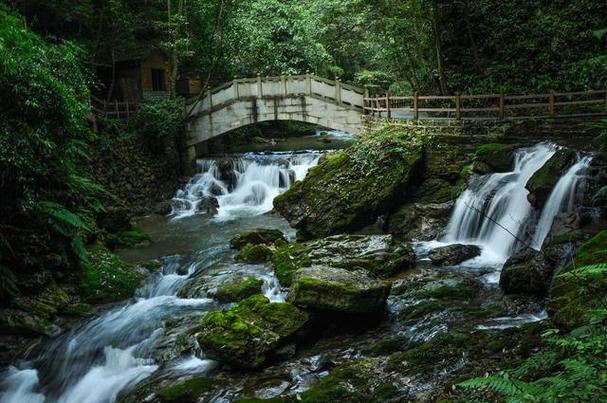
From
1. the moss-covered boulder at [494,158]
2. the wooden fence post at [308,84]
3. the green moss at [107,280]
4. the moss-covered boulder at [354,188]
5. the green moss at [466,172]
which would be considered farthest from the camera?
the wooden fence post at [308,84]

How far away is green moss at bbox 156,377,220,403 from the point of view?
7.50m

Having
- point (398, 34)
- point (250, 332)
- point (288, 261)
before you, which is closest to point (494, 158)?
point (288, 261)

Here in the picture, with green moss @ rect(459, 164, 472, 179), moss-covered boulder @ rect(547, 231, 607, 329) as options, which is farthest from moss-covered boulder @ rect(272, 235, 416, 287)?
green moss @ rect(459, 164, 472, 179)

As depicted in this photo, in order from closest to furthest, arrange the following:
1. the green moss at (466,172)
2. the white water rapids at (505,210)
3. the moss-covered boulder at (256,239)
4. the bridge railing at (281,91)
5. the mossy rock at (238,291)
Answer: the mossy rock at (238,291), the white water rapids at (505,210), the green moss at (466,172), the moss-covered boulder at (256,239), the bridge railing at (281,91)

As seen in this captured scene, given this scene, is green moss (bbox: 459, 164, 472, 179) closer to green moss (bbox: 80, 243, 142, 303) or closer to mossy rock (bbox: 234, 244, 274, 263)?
mossy rock (bbox: 234, 244, 274, 263)

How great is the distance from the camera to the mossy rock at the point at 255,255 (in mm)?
13812

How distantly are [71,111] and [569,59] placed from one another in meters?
18.9

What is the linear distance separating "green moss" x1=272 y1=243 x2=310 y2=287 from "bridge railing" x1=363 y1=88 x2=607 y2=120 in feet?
25.6

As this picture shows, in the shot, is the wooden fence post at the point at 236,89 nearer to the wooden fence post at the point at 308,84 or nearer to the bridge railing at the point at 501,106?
the wooden fence post at the point at 308,84

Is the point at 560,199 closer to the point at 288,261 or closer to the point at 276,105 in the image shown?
the point at 288,261

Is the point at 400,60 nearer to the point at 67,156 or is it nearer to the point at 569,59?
the point at 569,59

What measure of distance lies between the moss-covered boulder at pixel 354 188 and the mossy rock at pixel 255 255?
1.80 metres

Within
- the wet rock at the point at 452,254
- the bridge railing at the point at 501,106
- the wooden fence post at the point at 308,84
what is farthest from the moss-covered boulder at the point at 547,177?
the wooden fence post at the point at 308,84

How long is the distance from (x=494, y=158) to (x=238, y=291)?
872cm
